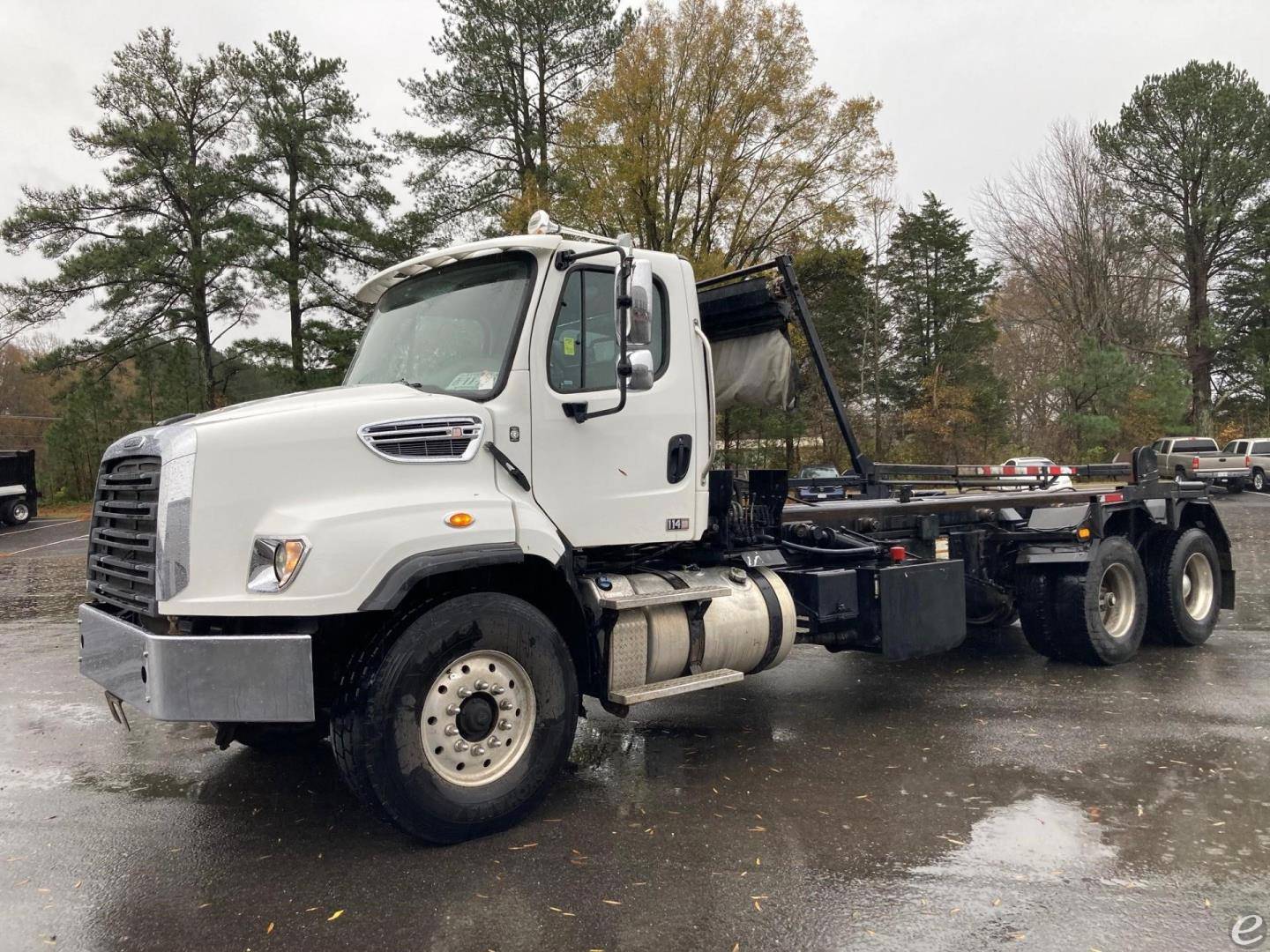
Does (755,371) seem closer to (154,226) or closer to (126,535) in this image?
(126,535)

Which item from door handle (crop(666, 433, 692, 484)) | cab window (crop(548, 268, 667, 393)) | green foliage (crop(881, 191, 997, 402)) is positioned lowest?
door handle (crop(666, 433, 692, 484))

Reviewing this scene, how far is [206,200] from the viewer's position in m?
29.4

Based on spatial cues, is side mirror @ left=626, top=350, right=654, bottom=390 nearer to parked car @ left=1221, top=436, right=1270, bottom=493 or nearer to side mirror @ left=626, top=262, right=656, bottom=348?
side mirror @ left=626, top=262, right=656, bottom=348

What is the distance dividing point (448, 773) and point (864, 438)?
32.9 meters

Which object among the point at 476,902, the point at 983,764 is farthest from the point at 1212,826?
the point at 476,902

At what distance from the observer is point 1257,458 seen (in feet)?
106

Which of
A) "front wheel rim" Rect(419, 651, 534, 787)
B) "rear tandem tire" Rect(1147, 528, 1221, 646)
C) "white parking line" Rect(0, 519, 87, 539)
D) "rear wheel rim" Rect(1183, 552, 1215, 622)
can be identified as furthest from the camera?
"white parking line" Rect(0, 519, 87, 539)

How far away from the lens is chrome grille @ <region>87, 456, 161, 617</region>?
13.6 feet

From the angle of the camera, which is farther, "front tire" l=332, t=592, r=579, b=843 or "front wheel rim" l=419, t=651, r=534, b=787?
"front wheel rim" l=419, t=651, r=534, b=787

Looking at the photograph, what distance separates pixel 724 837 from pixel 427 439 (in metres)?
2.30

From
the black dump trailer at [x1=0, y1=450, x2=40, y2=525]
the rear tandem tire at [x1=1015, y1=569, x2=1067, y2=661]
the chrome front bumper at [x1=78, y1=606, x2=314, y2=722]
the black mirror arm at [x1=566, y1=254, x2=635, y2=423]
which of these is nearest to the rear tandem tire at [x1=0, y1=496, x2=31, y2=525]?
the black dump trailer at [x1=0, y1=450, x2=40, y2=525]

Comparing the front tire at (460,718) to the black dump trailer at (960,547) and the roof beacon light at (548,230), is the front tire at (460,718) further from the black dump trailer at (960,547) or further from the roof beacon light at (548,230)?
the roof beacon light at (548,230)

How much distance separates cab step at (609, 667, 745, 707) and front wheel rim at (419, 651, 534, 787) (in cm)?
57

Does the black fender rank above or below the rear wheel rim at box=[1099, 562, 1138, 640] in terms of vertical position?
above
